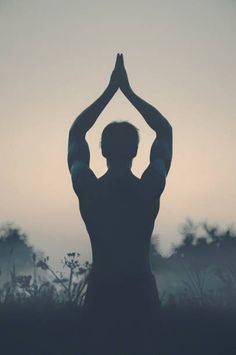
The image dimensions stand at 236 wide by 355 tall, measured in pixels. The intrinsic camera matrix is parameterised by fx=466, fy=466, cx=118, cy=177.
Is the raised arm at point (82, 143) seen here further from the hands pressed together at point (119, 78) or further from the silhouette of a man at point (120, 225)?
the hands pressed together at point (119, 78)

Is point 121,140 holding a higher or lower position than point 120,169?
higher

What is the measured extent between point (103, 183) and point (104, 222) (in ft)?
1.09

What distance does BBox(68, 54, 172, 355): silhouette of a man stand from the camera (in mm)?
3680

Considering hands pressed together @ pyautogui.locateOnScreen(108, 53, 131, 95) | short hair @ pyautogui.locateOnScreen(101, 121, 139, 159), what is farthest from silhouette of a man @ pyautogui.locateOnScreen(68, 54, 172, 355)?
hands pressed together @ pyautogui.locateOnScreen(108, 53, 131, 95)

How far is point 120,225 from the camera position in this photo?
3854 mm

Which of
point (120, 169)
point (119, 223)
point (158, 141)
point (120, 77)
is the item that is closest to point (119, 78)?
point (120, 77)

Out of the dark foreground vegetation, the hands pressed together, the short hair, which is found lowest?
the dark foreground vegetation

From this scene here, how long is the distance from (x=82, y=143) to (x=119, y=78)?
3.19ft

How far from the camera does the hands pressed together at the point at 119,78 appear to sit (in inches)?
178

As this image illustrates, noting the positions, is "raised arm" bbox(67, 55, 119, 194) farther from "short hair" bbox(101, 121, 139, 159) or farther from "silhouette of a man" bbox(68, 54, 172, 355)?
"short hair" bbox(101, 121, 139, 159)

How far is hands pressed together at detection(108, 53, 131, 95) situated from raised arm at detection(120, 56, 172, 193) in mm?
109

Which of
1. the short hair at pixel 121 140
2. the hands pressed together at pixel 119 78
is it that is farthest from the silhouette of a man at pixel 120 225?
Result: the hands pressed together at pixel 119 78

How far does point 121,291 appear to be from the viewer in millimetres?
3705

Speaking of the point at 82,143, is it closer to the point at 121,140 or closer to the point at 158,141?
the point at 121,140
